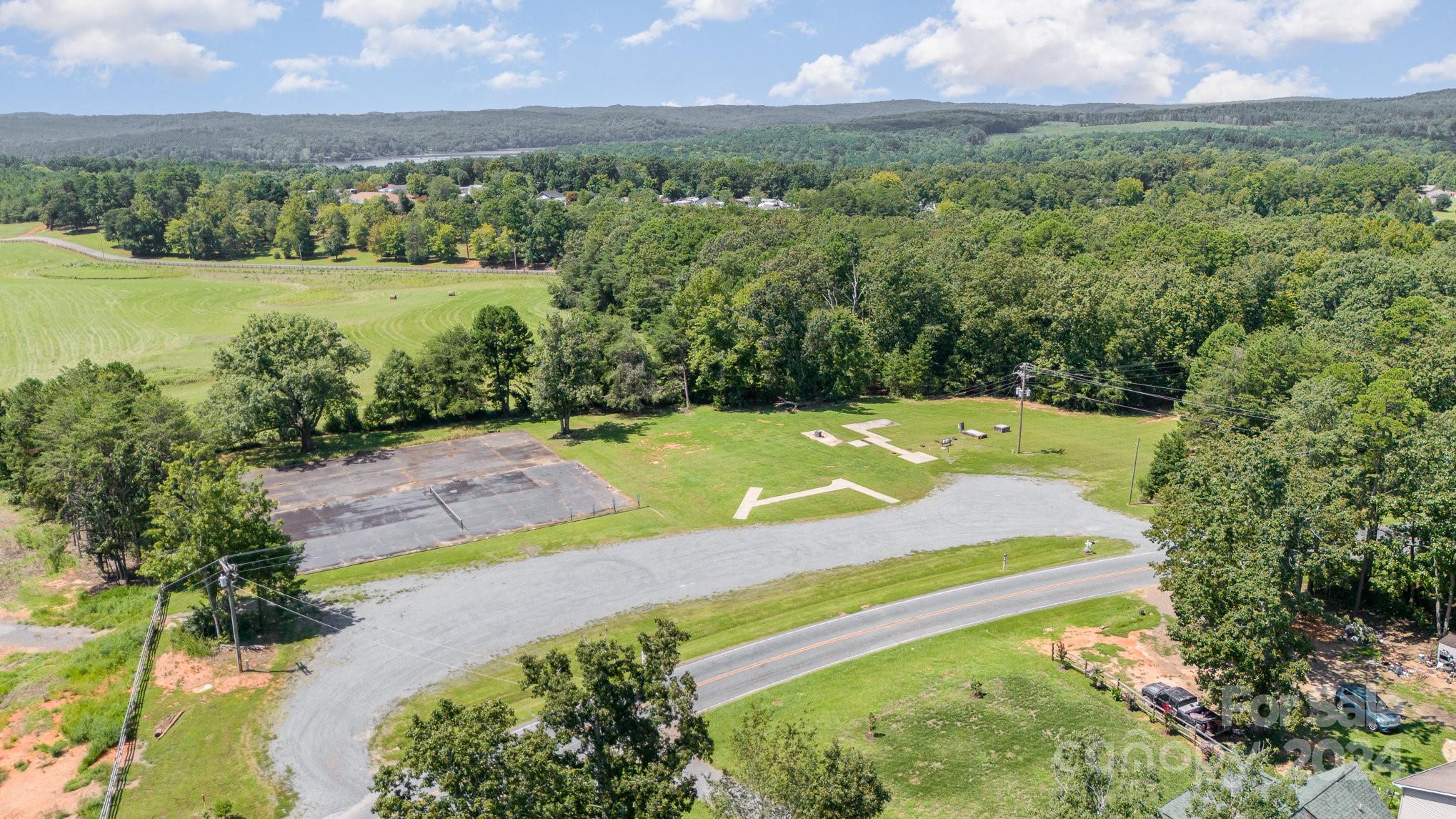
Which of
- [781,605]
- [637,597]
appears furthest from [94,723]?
[781,605]

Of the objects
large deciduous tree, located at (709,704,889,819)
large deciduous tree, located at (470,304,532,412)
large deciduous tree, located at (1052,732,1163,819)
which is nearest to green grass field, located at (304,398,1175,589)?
large deciduous tree, located at (470,304,532,412)

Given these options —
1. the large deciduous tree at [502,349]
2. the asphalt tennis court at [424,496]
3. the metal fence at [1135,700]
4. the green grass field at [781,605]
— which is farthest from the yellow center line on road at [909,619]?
the large deciduous tree at [502,349]

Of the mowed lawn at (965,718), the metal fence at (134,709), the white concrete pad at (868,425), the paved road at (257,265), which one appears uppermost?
the paved road at (257,265)

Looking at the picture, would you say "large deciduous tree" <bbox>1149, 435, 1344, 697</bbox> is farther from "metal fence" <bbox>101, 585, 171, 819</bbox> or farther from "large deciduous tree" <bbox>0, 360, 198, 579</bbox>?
→ "large deciduous tree" <bbox>0, 360, 198, 579</bbox>

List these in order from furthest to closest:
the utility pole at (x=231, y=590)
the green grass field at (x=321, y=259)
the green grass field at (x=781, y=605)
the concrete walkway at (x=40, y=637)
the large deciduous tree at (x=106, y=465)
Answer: the green grass field at (x=321, y=259) < the large deciduous tree at (x=106, y=465) < the concrete walkway at (x=40, y=637) < the utility pole at (x=231, y=590) < the green grass field at (x=781, y=605)

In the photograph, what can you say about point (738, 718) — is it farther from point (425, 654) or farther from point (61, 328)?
point (61, 328)

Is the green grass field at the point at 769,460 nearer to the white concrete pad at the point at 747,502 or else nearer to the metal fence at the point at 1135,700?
the white concrete pad at the point at 747,502
